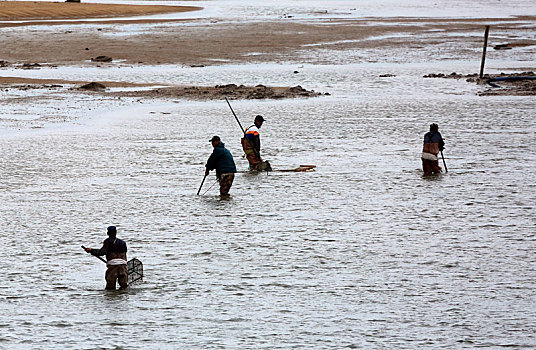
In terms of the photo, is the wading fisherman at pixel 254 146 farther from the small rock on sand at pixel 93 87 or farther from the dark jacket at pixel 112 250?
the small rock on sand at pixel 93 87

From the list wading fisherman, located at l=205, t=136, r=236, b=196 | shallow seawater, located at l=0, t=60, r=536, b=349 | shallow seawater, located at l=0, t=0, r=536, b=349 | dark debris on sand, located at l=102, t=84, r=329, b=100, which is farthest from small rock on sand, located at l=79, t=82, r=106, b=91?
wading fisherman, located at l=205, t=136, r=236, b=196

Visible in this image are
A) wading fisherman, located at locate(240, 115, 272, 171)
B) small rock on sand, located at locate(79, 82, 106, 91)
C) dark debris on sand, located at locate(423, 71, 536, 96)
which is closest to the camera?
wading fisherman, located at locate(240, 115, 272, 171)

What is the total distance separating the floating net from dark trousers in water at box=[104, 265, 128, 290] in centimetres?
24

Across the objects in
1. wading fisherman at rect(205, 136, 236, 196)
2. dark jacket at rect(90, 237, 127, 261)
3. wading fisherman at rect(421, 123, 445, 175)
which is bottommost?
dark jacket at rect(90, 237, 127, 261)

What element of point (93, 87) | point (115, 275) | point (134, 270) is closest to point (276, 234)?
point (134, 270)

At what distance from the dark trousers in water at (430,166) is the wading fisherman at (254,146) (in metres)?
4.43

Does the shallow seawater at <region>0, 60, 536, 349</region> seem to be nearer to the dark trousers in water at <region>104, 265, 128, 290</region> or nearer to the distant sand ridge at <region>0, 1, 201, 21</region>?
the dark trousers in water at <region>104, 265, 128, 290</region>

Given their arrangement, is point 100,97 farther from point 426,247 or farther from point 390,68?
point 426,247

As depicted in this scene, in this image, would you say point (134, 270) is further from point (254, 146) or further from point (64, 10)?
point (64, 10)

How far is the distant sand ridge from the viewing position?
259 feet

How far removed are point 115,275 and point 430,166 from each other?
12.4 meters

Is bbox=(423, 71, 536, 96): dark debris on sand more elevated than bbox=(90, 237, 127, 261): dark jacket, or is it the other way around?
bbox=(423, 71, 536, 96): dark debris on sand

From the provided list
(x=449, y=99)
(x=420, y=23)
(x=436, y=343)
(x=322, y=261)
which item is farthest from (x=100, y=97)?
(x=420, y=23)

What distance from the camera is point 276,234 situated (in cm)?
1933
